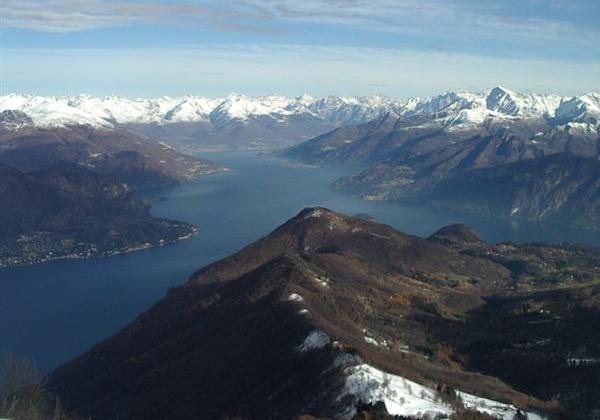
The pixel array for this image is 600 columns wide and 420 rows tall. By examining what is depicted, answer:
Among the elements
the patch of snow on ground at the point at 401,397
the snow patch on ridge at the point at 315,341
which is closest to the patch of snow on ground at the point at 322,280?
the snow patch on ridge at the point at 315,341

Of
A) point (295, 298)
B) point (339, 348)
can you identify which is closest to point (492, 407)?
point (339, 348)

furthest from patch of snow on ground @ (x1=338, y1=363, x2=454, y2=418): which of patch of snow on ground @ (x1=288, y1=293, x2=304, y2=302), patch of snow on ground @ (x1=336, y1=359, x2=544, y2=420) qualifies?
patch of snow on ground @ (x1=288, y1=293, x2=304, y2=302)

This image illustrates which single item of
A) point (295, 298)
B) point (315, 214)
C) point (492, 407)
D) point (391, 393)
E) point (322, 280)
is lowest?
point (315, 214)

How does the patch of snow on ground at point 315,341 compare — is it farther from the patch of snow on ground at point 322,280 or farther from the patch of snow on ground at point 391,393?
the patch of snow on ground at point 322,280

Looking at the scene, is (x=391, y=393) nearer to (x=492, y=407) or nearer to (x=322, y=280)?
→ (x=492, y=407)

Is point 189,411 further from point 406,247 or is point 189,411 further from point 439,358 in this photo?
point 406,247

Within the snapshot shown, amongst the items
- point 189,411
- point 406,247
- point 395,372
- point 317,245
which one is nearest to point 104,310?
point 317,245
